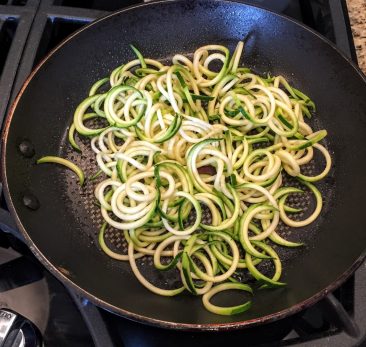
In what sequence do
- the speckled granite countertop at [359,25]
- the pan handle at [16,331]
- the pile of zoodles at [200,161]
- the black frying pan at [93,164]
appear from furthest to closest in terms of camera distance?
the speckled granite countertop at [359,25]
the pile of zoodles at [200,161]
the black frying pan at [93,164]
the pan handle at [16,331]

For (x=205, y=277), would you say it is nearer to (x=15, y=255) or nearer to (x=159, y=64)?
(x=15, y=255)

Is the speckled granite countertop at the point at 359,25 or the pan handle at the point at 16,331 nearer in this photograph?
the pan handle at the point at 16,331

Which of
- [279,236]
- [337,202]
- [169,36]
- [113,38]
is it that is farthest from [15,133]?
[337,202]

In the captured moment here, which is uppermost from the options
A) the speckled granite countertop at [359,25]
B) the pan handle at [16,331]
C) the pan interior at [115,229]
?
the speckled granite countertop at [359,25]

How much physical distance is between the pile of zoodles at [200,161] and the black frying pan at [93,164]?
0.05 m

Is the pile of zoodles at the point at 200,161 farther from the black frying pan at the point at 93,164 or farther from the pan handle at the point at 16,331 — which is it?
the pan handle at the point at 16,331

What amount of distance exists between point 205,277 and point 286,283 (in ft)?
0.80

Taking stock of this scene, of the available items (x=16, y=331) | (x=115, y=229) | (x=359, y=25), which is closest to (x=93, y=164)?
(x=115, y=229)

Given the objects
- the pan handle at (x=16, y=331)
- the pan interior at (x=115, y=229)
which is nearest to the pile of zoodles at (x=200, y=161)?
the pan interior at (x=115, y=229)

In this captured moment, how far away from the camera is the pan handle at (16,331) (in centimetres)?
115

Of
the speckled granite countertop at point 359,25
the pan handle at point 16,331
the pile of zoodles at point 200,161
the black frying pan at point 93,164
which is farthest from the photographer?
the speckled granite countertop at point 359,25

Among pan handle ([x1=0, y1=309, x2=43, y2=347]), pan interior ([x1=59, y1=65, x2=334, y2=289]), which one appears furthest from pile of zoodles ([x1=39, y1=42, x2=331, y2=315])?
pan handle ([x1=0, y1=309, x2=43, y2=347])

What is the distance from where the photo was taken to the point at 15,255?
1445 millimetres

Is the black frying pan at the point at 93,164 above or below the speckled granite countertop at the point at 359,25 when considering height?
below
